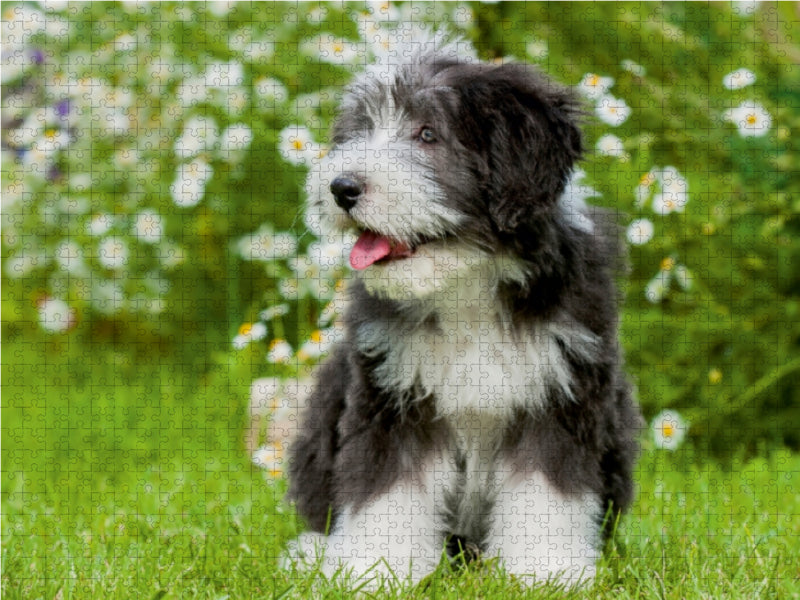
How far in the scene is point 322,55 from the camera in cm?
640

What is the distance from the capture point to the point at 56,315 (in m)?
8.49

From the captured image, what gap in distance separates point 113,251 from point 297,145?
2.69 metres

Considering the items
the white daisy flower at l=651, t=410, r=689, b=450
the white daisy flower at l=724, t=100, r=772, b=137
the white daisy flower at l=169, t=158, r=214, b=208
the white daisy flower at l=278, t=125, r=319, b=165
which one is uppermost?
the white daisy flower at l=724, t=100, r=772, b=137

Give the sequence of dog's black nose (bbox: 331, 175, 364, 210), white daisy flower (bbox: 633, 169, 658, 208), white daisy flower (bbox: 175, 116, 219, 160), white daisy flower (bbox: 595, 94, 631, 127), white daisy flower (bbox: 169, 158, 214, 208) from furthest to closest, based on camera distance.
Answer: white daisy flower (bbox: 175, 116, 219, 160) < white daisy flower (bbox: 169, 158, 214, 208) < white daisy flower (bbox: 633, 169, 658, 208) < white daisy flower (bbox: 595, 94, 631, 127) < dog's black nose (bbox: 331, 175, 364, 210)

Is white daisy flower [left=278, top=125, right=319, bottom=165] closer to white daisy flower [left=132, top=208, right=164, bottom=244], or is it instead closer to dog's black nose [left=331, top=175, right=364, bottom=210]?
white daisy flower [left=132, top=208, right=164, bottom=244]

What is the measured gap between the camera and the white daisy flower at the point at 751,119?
569 centimetres

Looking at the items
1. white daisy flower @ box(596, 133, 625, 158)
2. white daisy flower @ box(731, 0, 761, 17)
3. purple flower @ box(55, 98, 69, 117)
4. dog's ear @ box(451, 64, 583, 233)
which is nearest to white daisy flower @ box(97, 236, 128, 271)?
purple flower @ box(55, 98, 69, 117)

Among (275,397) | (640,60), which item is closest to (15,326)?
(275,397)

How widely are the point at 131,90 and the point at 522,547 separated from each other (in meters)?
5.44

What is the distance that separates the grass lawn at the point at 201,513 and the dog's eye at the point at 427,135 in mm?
1507

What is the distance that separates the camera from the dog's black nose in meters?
3.52

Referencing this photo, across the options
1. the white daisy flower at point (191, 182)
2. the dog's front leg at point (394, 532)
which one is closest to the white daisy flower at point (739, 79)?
the dog's front leg at point (394, 532)

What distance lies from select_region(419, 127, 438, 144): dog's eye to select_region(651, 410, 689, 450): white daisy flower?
113 inches

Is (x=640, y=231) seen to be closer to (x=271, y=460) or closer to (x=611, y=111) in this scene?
Answer: (x=611, y=111)
